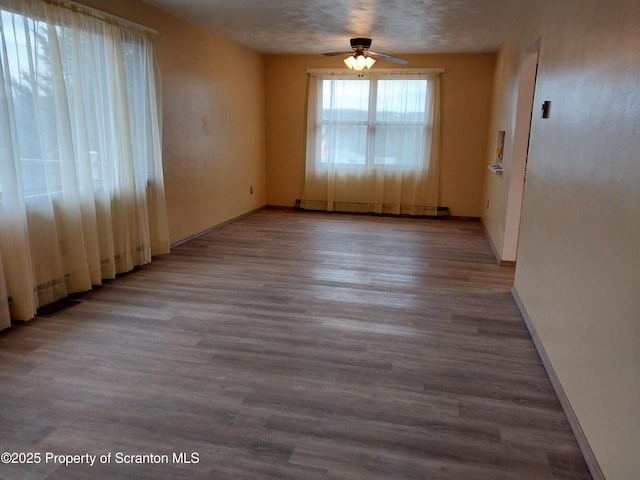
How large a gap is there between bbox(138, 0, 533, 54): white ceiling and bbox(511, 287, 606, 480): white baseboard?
9.33ft

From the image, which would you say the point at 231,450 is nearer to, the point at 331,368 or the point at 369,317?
the point at 331,368

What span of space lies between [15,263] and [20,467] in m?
1.65

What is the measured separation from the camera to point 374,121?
7.03 metres

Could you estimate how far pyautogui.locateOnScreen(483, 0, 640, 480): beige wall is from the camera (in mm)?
1618

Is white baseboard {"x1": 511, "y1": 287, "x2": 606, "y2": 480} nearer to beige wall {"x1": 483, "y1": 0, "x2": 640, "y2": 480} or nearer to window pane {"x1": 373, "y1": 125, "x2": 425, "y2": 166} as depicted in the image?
beige wall {"x1": 483, "y1": 0, "x2": 640, "y2": 480}

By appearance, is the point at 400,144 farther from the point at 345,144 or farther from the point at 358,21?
the point at 358,21

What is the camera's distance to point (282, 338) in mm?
2891

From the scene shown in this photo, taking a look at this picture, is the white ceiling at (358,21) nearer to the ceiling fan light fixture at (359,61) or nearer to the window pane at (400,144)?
the ceiling fan light fixture at (359,61)

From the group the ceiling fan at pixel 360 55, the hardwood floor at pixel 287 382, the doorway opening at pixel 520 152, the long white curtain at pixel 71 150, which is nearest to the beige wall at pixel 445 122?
the ceiling fan at pixel 360 55

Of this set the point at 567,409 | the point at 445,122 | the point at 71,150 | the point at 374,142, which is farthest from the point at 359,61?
the point at 567,409

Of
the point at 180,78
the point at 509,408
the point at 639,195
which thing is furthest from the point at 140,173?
the point at 639,195

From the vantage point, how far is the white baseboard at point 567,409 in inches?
69.2

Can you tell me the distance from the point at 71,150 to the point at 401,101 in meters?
4.87

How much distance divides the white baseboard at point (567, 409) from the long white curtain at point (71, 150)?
3204mm
